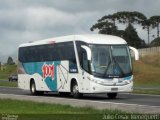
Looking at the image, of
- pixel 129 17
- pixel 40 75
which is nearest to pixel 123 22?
pixel 129 17

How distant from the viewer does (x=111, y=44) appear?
30.1m

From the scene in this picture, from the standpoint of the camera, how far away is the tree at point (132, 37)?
13575cm

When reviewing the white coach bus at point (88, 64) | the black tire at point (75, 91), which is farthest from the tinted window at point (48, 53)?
the black tire at point (75, 91)

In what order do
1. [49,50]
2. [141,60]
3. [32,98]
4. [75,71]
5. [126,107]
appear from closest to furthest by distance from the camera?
1. [126,107]
2. [32,98]
3. [75,71]
4. [49,50]
5. [141,60]

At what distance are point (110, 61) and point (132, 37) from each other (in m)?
108

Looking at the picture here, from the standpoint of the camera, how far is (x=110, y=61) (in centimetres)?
2950

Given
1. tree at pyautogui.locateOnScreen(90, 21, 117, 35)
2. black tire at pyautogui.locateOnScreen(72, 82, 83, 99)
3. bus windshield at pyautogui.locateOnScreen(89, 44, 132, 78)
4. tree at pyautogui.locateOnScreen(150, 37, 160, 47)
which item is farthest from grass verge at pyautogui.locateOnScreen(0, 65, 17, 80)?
bus windshield at pyautogui.locateOnScreen(89, 44, 132, 78)

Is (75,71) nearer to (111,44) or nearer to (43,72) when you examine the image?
(111,44)

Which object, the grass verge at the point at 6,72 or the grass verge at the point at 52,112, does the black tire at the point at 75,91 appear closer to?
the grass verge at the point at 52,112

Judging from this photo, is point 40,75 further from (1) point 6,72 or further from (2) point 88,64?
(1) point 6,72

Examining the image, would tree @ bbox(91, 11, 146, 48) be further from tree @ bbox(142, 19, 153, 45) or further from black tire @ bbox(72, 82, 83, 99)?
black tire @ bbox(72, 82, 83, 99)

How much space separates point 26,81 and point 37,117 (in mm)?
20611

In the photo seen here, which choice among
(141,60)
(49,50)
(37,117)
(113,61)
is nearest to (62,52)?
(49,50)

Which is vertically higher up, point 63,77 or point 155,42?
point 63,77
